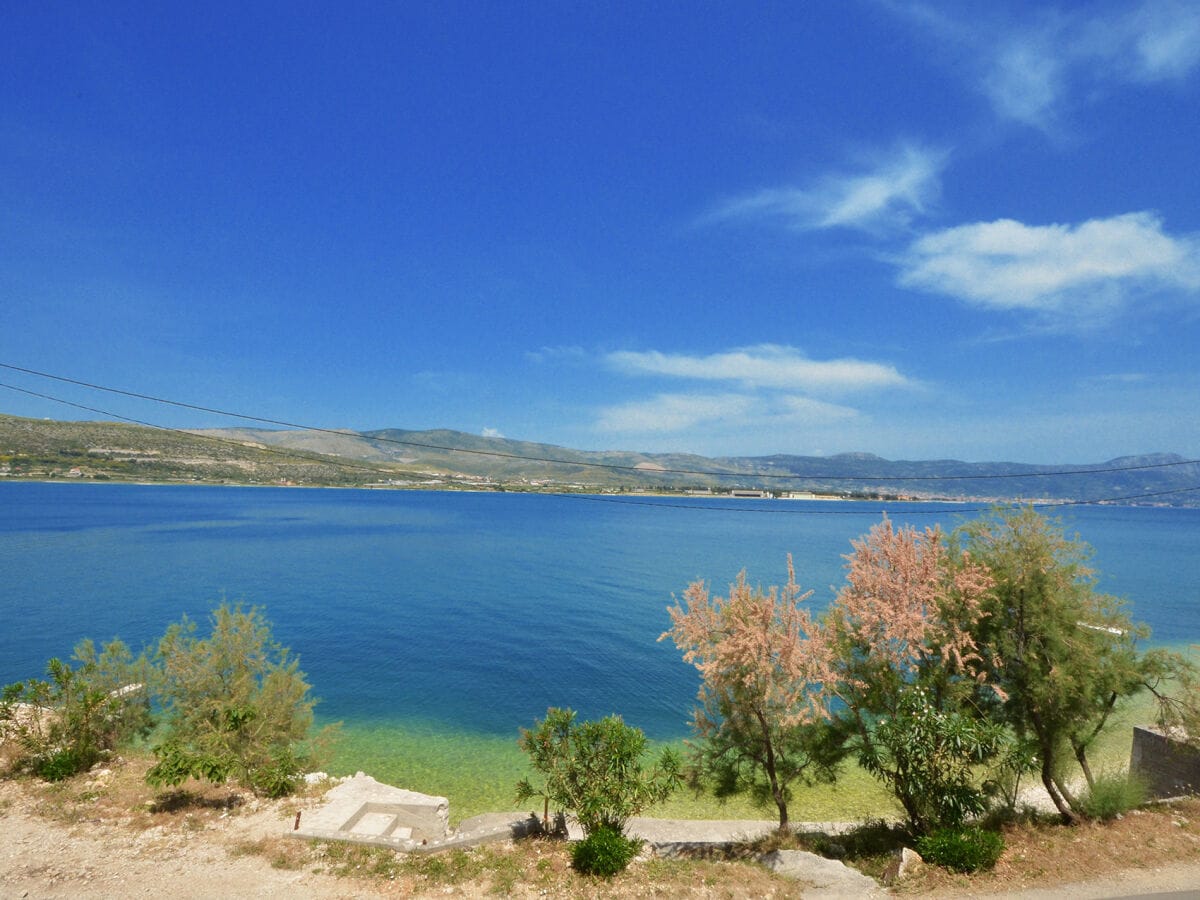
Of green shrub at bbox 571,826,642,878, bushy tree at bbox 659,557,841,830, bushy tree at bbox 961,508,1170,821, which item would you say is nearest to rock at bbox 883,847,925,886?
bushy tree at bbox 659,557,841,830

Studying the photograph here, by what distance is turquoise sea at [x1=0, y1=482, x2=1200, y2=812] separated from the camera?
111 feet

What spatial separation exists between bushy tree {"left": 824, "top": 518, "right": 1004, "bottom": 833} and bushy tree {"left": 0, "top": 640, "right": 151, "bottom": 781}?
2419cm

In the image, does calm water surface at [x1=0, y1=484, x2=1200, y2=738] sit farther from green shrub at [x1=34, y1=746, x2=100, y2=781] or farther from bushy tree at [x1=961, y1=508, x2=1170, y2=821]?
green shrub at [x1=34, y1=746, x2=100, y2=781]

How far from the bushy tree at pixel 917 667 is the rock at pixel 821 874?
301 cm

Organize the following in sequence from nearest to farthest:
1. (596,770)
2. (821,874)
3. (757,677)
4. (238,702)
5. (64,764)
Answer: (821,874), (596,770), (757,677), (64,764), (238,702)

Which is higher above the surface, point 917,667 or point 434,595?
point 917,667

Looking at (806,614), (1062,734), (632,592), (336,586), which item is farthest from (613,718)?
(336,586)

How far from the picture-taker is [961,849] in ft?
44.3

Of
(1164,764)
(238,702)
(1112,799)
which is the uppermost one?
(238,702)

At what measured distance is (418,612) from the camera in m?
60.3

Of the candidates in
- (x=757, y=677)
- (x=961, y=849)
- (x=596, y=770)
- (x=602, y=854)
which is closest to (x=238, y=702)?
(x=596, y=770)

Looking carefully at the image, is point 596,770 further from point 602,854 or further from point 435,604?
point 435,604

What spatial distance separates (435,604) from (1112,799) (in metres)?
58.7

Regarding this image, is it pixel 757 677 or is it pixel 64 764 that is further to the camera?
pixel 64 764
